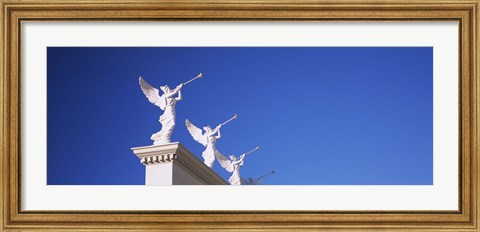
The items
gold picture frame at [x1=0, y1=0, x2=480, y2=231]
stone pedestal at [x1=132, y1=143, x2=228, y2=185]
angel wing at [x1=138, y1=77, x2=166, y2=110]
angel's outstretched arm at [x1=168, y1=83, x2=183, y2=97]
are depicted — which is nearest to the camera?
gold picture frame at [x1=0, y1=0, x2=480, y2=231]

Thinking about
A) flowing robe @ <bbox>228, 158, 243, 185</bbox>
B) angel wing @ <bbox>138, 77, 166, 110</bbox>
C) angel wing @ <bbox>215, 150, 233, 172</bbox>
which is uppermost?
angel wing @ <bbox>138, 77, 166, 110</bbox>

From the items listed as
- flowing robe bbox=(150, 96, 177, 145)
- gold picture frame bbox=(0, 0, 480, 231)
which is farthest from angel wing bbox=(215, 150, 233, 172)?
gold picture frame bbox=(0, 0, 480, 231)

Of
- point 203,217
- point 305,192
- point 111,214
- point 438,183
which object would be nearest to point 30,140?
point 111,214

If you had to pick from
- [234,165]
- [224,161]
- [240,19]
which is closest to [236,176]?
[234,165]

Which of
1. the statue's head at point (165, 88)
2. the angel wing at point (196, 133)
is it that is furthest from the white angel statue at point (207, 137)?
the statue's head at point (165, 88)

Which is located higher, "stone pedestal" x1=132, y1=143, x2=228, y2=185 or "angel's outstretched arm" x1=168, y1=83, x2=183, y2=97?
"angel's outstretched arm" x1=168, y1=83, x2=183, y2=97

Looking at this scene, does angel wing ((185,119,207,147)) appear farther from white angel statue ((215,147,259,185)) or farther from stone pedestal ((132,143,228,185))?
white angel statue ((215,147,259,185))
